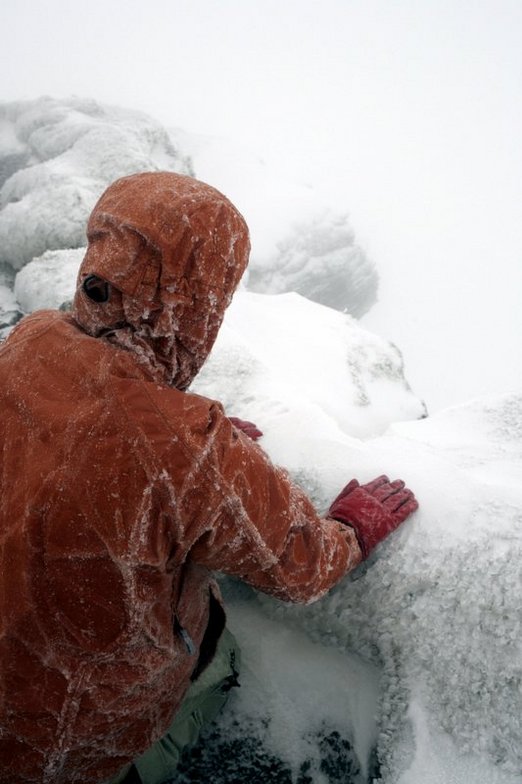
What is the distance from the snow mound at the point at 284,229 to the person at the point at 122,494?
1200 cm

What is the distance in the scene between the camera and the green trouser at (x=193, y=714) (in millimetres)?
2094

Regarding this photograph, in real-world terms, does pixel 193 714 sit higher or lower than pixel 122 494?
lower

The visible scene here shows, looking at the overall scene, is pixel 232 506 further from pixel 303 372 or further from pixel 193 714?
pixel 303 372

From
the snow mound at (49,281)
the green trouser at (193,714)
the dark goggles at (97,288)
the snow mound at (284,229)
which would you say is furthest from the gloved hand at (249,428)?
the snow mound at (284,229)

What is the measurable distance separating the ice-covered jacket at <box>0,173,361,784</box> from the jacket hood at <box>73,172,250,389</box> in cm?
2

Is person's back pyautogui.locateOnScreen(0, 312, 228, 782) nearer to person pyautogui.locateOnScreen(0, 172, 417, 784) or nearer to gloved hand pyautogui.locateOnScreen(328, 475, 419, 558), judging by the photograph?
person pyautogui.locateOnScreen(0, 172, 417, 784)

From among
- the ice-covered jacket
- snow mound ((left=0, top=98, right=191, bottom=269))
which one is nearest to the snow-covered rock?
snow mound ((left=0, top=98, right=191, bottom=269))

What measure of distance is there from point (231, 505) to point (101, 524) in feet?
1.14

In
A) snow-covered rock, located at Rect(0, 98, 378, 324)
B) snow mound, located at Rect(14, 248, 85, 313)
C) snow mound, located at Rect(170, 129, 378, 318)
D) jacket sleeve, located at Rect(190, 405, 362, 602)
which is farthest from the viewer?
snow mound, located at Rect(170, 129, 378, 318)

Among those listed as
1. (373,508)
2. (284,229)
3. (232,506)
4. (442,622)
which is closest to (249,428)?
(373,508)

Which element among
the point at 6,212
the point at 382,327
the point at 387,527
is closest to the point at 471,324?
the point at 382,327

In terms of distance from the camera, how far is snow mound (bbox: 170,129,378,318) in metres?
14.2

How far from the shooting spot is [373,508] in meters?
2.27

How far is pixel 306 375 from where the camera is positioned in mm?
4793
